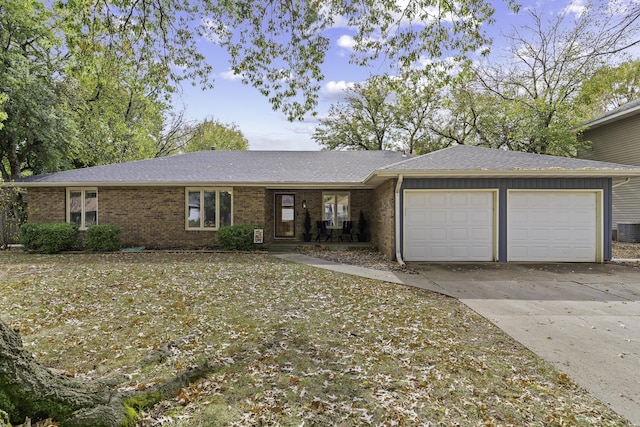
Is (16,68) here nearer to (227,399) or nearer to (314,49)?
(314,49)

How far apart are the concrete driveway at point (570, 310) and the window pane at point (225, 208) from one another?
288 inches

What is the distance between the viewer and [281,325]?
15.7 ft

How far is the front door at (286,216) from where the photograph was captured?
15.5m

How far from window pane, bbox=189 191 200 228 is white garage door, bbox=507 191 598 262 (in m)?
10.6

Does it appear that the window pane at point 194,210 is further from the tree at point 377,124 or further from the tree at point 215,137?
the tree at point 215,137

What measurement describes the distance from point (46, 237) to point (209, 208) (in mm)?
5378

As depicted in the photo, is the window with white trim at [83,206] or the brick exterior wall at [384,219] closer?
the brick exterior wall at [384,219]

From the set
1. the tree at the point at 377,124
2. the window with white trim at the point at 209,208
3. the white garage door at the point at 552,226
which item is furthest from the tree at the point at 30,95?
the white garage door at the point at 552,226

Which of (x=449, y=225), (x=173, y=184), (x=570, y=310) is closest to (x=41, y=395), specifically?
(x=570, y=310)

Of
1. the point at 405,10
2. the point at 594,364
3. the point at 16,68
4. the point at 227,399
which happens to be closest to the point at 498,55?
the point at 405,10

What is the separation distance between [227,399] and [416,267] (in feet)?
24.1

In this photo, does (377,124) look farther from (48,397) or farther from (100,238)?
(48,397)

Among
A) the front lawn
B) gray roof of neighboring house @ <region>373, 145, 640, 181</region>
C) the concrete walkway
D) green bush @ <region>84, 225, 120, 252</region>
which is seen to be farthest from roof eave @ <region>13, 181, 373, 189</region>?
the front lawn

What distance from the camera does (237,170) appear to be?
45.0ft
